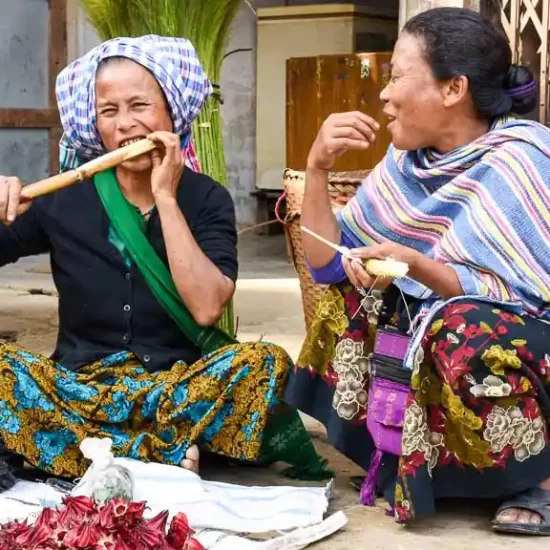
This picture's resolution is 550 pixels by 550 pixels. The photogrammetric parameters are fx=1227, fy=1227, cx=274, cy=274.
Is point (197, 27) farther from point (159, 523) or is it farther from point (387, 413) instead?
point (159, 523)

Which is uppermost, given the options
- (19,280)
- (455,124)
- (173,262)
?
(455,124)

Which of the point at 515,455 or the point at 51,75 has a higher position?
the point at 51,75

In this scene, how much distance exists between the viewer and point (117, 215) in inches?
123

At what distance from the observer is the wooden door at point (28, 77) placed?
29.6 feet

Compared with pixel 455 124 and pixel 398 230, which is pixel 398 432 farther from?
pixel 455 124

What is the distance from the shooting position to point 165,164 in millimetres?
3023

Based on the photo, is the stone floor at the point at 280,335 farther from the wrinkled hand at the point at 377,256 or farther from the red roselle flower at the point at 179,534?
the wrinkled hand at the point at 377,256

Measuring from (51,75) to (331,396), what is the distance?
21.3ft

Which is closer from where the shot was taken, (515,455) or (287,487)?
(515,455)

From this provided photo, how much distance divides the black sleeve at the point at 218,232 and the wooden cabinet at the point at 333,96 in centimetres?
468

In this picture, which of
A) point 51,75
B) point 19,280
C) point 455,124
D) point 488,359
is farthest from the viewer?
point 51,75

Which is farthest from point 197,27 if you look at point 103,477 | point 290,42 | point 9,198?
point 290,42

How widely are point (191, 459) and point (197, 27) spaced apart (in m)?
1.96

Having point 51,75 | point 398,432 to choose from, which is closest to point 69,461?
point 398,432
